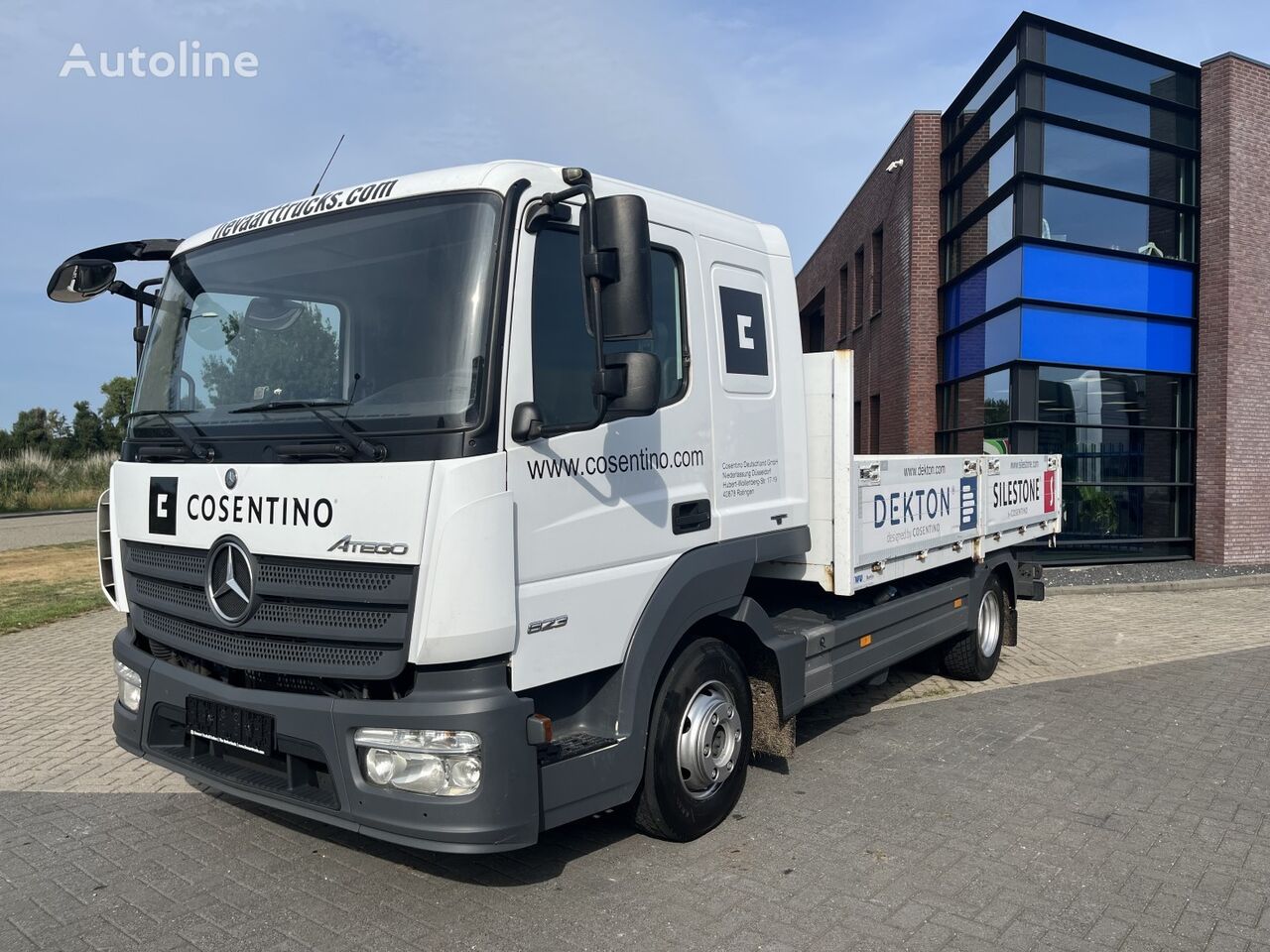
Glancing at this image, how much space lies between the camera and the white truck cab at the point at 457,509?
313 cm

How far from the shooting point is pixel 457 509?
120 inches

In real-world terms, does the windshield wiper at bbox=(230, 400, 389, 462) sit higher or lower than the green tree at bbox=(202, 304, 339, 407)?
lower

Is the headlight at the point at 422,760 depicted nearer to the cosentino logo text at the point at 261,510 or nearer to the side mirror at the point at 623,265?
the cosentino logo text at the point at 261,510

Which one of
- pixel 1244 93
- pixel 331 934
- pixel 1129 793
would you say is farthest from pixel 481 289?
pixel 1244 93

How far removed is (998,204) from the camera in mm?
13820

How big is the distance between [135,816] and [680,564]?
280 centimetres

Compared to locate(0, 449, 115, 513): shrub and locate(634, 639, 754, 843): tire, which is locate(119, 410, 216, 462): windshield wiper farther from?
locate(0, 449, 115, 513): shrub

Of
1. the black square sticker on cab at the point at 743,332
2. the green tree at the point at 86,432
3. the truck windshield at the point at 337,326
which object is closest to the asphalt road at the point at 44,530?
the green tree at the point at 86,432

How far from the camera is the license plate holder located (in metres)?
3.36

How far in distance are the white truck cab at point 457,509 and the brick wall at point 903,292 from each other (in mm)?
12529

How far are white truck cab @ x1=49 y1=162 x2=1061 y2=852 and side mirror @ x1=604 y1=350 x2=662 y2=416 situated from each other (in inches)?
Result: 0.5

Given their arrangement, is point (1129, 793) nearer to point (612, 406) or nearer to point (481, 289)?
point (612, 406)

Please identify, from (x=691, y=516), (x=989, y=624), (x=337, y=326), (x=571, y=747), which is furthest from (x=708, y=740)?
(x=989, y=624)

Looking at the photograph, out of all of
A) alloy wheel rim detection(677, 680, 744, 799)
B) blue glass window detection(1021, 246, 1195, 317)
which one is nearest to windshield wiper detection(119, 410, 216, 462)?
alloy wheel rim detection(677, 680, 744, 799)
